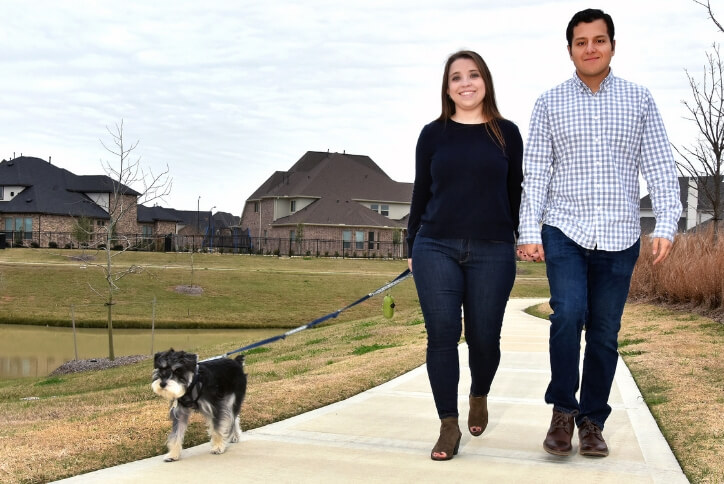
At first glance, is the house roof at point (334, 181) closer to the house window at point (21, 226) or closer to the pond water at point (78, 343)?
the house window at point (21, 226)

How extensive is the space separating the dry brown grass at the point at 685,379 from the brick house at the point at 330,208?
53201mm

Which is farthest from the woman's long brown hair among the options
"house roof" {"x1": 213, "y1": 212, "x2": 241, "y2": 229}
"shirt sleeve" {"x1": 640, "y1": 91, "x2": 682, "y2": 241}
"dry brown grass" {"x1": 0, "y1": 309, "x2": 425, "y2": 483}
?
"house roof" {"x1": 213, "y1": 212, "x2": 241, "y2": 229}

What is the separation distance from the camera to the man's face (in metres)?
4.78

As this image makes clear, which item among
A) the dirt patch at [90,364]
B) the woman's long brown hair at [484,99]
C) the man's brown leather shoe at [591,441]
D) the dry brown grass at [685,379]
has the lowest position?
the dirt patch at [90,364]

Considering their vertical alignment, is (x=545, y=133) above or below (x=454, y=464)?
above

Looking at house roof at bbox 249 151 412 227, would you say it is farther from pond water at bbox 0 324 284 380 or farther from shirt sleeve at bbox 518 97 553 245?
shirt sleeve at bbox 518 97 553 245

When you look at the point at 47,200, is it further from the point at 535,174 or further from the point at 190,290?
the point at 535,174

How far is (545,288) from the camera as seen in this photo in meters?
44.1

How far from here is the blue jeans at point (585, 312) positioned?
462 cm

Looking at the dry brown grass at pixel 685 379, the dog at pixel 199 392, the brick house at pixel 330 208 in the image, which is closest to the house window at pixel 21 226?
the brick house at pixel 330 208

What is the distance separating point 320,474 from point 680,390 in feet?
14.9

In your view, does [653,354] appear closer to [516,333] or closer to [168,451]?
[516,333]

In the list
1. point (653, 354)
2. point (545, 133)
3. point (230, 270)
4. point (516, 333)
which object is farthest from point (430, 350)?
point (230, 270)

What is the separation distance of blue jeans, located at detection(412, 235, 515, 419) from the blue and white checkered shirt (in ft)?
0.80
